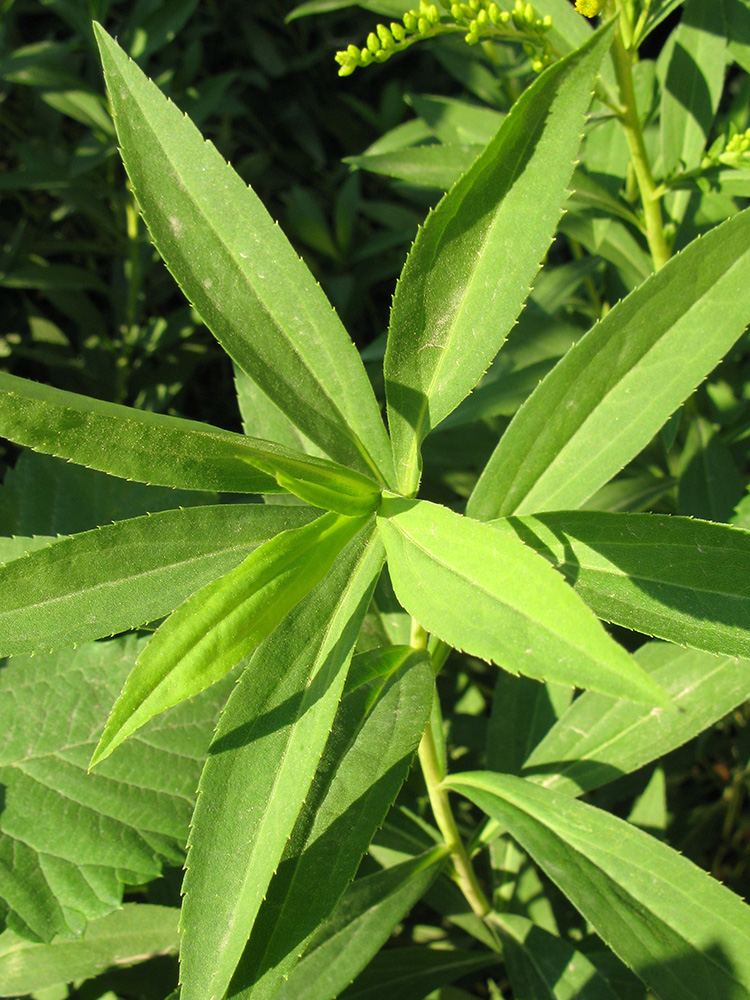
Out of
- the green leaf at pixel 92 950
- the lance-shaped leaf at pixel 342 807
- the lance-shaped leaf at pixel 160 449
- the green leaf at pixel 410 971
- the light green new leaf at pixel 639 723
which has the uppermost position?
the lance-shaped leaf at pixel 160 449

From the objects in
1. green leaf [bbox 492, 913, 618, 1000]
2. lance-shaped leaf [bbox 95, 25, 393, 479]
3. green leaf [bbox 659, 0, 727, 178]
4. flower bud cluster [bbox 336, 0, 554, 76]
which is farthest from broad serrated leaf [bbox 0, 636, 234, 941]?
Result: green leaf [bbox 659, 0, 727, 178]

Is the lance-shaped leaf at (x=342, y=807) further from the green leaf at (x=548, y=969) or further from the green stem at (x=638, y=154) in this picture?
the green stem at (x=638, y=154)

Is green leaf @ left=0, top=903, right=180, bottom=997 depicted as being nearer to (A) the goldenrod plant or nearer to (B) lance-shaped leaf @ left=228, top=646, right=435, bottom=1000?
(A) the goldenrod plant

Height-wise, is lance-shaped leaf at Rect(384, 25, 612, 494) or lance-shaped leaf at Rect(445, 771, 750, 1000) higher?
lance-shaped leaf at Rect(384, 25, 612, 494)

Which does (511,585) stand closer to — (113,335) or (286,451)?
(286,451)

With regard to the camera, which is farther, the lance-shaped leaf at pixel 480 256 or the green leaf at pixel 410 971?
the green leaf at pixel 410 971

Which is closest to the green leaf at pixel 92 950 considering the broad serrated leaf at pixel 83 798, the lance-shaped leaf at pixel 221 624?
the broad serrated leaf at pixel 83 798

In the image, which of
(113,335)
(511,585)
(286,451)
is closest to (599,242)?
(286,451)
